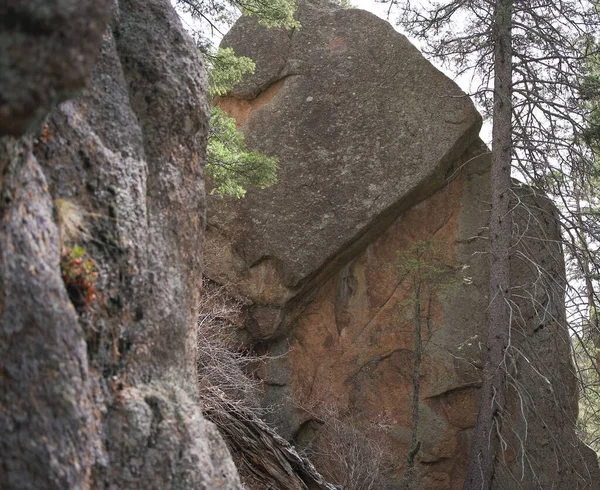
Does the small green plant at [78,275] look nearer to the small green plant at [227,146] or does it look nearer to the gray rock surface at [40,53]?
the gray rock surface at [40,53]

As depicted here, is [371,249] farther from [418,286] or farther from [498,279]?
[498,279]

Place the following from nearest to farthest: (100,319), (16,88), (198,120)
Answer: (16,88)
(100,319)
(198,120)

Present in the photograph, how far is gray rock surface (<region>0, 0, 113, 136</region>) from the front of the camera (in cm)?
239

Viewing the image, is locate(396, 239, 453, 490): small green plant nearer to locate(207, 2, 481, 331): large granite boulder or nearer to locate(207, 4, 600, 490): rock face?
locate(207, 4, 600, 490): rock face

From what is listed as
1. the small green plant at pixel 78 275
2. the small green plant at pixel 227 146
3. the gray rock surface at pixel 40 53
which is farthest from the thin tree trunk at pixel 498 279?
the gray rock surface at pixel 40 53

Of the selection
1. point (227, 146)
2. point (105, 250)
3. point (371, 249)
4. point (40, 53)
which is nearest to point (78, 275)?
point (105, 250)

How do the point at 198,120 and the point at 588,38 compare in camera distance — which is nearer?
the point at 198,120

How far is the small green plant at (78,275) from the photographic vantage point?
328 centimetres

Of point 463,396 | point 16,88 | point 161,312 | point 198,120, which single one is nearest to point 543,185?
point 463,396

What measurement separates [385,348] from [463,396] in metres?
1.52

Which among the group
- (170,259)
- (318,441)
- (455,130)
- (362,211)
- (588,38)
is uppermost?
(588,38)

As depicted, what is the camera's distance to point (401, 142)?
1216 centimetres

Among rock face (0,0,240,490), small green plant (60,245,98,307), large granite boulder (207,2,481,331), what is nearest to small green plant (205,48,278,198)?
large granite boulder (207,2,481,331)

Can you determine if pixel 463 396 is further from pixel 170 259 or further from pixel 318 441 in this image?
pixel 170 259
